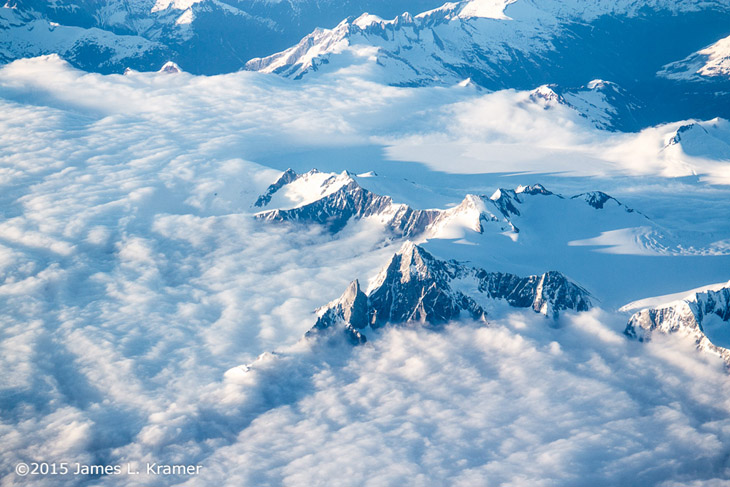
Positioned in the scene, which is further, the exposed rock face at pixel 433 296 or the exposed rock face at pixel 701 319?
the exposed rock face at pixel 433 296

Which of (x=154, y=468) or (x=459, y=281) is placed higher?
(x=459, y=281)

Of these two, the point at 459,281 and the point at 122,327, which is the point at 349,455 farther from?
the point at 122,327

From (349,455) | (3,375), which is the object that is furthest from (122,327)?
(349,455)

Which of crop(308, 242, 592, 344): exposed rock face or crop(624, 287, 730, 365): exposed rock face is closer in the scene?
crop(624, 287, 730, 365): exposed rock face

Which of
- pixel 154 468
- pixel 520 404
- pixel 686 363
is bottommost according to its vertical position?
pixel 154 468
